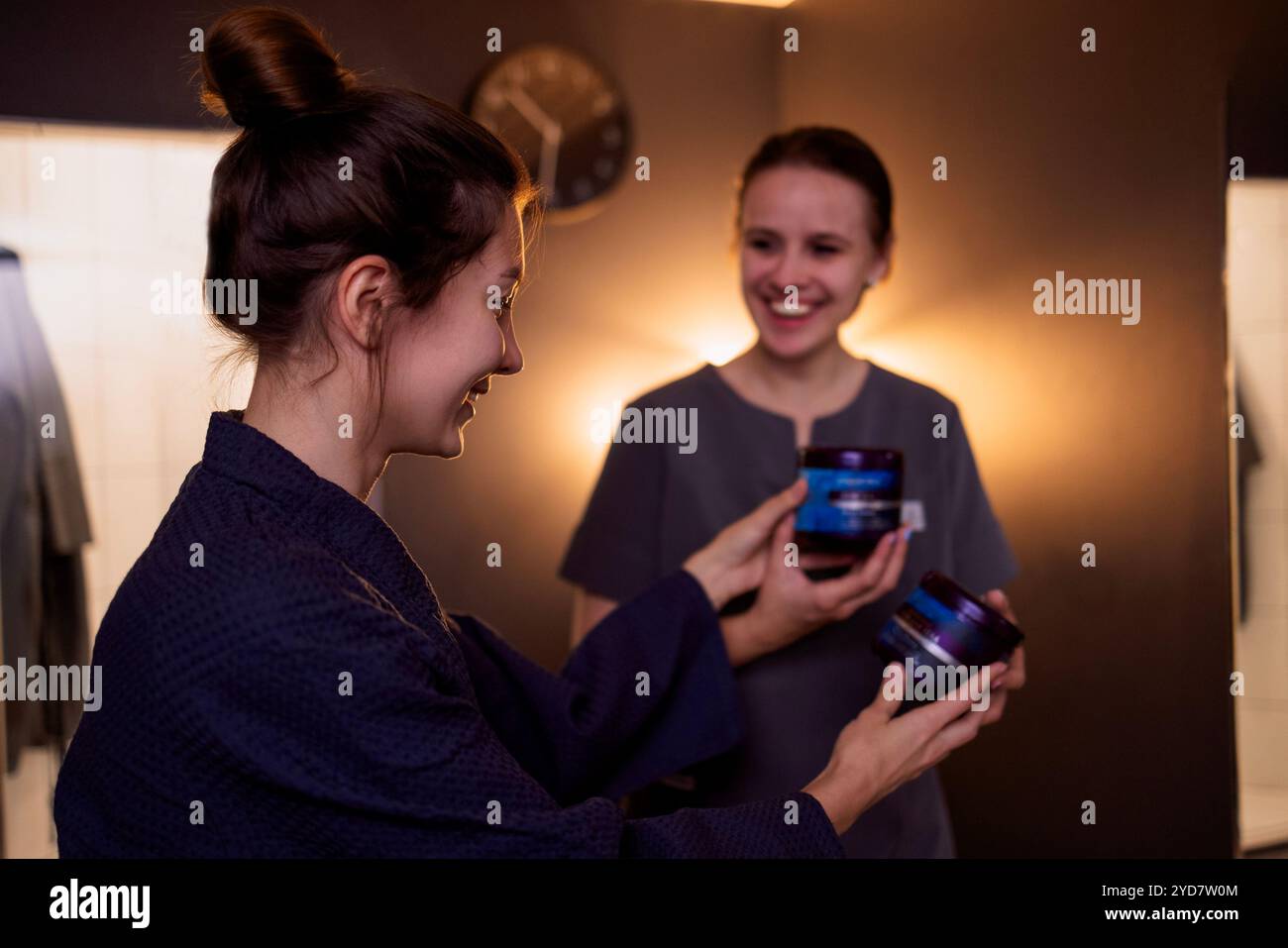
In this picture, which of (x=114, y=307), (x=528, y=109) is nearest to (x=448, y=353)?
(x=114, y=307)

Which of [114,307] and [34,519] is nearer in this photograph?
[34,519]

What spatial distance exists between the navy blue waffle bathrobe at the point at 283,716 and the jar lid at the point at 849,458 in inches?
15.4

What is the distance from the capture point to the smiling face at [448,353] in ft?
2.46

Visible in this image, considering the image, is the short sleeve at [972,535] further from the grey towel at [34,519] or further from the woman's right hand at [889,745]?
the grey towel at [34,519]

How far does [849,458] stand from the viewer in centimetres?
102

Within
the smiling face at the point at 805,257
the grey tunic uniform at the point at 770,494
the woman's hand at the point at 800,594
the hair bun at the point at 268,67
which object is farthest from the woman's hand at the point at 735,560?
the hair bun at the point at 268,67

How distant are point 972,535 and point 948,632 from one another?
48 centimetres

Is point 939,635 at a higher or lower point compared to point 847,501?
lower

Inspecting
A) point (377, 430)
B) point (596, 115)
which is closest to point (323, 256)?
point (377, 430)

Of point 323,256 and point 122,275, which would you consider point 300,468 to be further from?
point 122,275

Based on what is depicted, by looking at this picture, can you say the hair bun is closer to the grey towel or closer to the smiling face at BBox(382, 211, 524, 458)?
the smiling face at BBox(382, 211, 524, 458)

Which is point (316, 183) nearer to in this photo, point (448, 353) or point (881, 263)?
point (448, 353)
